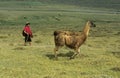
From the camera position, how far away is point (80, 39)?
20406 millimetres

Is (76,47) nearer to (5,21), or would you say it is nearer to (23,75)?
(23,75)

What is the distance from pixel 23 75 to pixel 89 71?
10.9 feet

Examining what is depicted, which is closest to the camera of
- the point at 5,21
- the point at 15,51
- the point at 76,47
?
the point at 76,47

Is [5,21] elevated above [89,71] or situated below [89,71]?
below

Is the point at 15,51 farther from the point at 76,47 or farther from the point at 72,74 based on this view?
the point at 72,74

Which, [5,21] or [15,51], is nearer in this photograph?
[15,51]

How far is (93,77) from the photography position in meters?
15.1

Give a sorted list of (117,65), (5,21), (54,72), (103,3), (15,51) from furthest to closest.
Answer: (103,3), (5,21), (15,51), (117,65), (54,72)

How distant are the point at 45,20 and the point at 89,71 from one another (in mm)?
48444

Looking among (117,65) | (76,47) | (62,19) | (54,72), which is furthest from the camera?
(62,19)

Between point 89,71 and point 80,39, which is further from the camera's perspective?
point 80,39

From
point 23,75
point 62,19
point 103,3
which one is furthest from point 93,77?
point 103,3

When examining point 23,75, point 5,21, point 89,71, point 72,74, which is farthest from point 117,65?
point 5,21

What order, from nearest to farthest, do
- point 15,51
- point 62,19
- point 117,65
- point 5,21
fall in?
point 117,65
point 15,51
point 5,21
point 62,19
